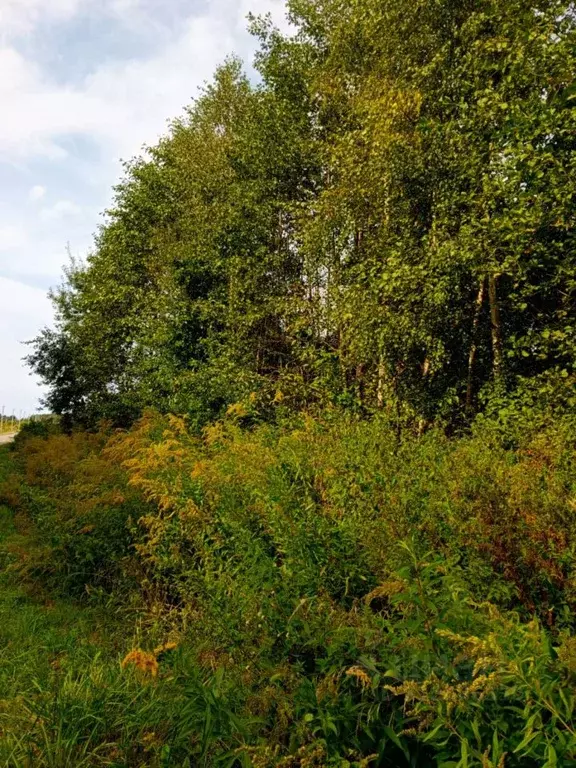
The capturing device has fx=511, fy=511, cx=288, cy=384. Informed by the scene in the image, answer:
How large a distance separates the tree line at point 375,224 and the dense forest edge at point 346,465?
9 centimetres

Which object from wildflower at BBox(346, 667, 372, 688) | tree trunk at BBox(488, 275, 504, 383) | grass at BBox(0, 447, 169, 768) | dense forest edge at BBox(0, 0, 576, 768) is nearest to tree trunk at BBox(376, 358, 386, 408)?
dense forest edge at BBox(0, 0, 576, 768)

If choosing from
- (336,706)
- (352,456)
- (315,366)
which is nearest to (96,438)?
(315,366)

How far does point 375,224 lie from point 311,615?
11.6 m

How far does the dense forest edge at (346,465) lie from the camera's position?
2.54 m

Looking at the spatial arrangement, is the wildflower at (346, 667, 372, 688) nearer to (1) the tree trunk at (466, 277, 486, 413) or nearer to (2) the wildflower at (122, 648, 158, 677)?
(2) the wildflower at (122, 648, 158, 677)

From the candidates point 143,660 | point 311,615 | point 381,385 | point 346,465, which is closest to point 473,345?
point 381,385

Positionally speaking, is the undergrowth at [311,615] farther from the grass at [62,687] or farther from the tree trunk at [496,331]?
the tree trunk at [496,331]

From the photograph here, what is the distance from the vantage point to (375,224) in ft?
43.2

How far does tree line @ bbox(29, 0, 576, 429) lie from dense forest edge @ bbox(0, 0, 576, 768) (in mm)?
92

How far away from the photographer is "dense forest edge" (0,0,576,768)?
8.33 ft

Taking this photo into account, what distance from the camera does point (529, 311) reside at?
11.0 metres

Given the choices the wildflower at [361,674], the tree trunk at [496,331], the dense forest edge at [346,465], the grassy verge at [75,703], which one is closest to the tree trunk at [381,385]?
the dense forest edge at [346,465]

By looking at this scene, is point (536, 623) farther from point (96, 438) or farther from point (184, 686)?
point (96, 438)

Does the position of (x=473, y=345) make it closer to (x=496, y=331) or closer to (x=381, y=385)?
(x=496, y=331)
